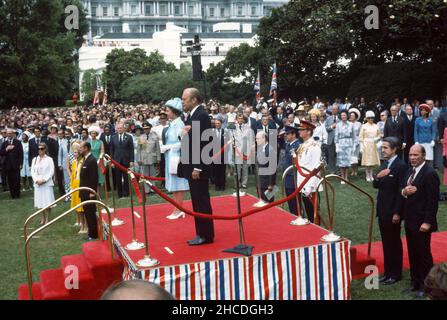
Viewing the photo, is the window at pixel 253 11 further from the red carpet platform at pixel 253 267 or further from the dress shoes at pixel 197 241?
the dress shoes at pixel 197 241

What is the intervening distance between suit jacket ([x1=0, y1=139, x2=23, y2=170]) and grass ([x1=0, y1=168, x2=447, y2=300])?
128 cm

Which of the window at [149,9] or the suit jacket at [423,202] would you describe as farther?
the window at [149,9]

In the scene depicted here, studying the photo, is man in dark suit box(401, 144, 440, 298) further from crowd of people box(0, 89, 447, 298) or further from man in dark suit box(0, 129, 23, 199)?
man in dark suit box(0, 129, 23, 199)

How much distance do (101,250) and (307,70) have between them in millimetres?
30809

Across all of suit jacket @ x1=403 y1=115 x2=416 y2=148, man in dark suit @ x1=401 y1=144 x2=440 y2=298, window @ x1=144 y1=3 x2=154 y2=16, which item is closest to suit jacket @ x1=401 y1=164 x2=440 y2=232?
man in dark suit @ x1=401 y1=144 x2=440 y2=298

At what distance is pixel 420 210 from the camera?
6.29 m

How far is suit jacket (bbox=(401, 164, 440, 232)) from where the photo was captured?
20.3ft

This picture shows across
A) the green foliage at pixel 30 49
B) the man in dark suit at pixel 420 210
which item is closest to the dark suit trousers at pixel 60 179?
the man in dark suit at pixel 420 210

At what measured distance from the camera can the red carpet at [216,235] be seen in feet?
21.4

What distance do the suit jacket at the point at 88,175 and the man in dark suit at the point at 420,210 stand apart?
523 centimetres

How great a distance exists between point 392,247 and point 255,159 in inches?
172

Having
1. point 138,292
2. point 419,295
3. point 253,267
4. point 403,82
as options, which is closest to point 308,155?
point 253,267

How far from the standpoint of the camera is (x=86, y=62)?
79.5 meters
